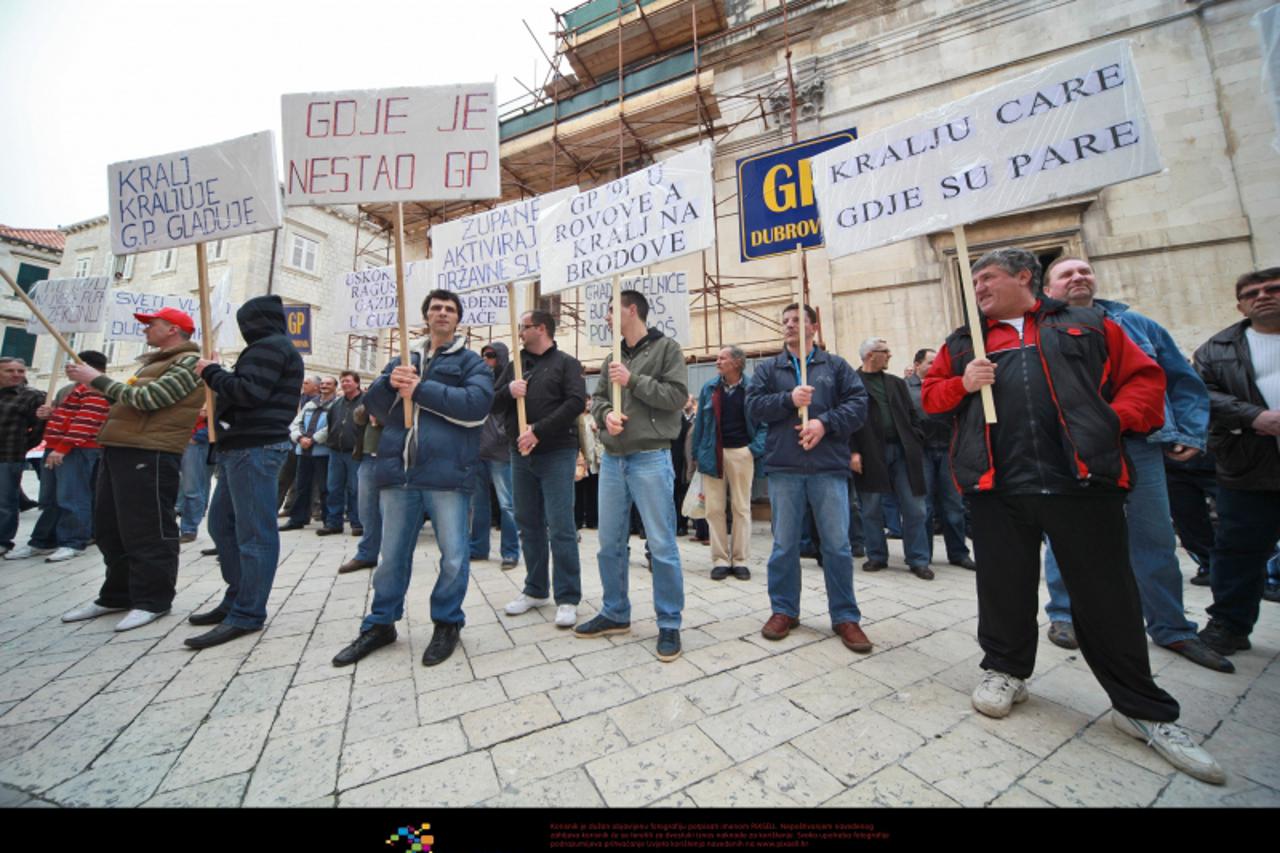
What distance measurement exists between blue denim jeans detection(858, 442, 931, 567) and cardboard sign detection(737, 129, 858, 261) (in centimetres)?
334

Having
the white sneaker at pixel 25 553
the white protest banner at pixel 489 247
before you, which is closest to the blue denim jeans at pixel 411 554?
the white protest banner at pixel 489 247

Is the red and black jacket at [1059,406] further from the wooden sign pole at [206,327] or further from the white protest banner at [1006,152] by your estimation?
the wooden sign pole at [206,327]

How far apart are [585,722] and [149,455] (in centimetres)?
340

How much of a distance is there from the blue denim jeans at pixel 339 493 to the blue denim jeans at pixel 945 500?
692 cm

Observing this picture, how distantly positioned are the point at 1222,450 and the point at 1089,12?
1082cm

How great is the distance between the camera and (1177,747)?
160 cm

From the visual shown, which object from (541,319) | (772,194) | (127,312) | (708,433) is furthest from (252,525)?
(772,194)

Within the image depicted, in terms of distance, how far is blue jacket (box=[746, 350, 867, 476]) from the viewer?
2.83 metres

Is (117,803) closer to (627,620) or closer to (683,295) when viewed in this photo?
(627,620)

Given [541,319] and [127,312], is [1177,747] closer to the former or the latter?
[541,319]

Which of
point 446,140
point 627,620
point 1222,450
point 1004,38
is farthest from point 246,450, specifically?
point 1004,38

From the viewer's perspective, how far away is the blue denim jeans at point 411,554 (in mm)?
2617

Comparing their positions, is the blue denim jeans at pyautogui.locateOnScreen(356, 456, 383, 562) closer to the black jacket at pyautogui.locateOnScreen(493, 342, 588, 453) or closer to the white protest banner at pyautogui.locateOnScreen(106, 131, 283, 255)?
the black jacket at pyautogui.locateOnScreen(493, 342, 588, 453)

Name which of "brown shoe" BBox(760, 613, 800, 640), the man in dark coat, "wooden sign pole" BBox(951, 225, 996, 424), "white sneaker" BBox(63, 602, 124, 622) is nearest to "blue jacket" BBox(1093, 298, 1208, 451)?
"wooden sign pole" BBox(951, 225, 996, 424)
